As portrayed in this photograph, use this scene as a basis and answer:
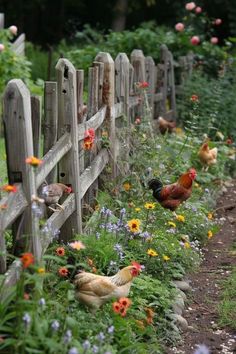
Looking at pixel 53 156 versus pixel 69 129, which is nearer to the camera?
pixel 53 156

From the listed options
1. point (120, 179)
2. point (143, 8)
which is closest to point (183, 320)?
point (120, 179)

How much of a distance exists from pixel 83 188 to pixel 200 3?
1604cm

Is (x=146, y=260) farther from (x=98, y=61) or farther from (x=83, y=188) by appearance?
(x=98, y=61)

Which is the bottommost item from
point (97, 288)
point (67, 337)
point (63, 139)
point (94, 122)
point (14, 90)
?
point (97, 288)

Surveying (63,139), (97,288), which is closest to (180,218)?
(63,139)

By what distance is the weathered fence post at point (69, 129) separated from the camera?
210 inches

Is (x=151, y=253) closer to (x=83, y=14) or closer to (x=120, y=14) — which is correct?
(x=120, y=14)

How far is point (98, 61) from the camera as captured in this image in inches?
276

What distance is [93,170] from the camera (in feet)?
20.4

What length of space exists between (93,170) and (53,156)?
1397 mm

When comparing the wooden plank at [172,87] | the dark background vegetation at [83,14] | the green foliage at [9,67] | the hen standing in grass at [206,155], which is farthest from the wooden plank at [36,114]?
the dark background vegetation at [83,14]

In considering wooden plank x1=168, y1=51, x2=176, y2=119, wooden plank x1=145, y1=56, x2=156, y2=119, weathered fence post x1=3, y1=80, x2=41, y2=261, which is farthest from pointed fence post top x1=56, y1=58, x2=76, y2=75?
wooden plank x1=168, y1=51, x2=176, y2=119

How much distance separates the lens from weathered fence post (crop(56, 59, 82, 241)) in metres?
5.33

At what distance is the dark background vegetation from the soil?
14576mm
